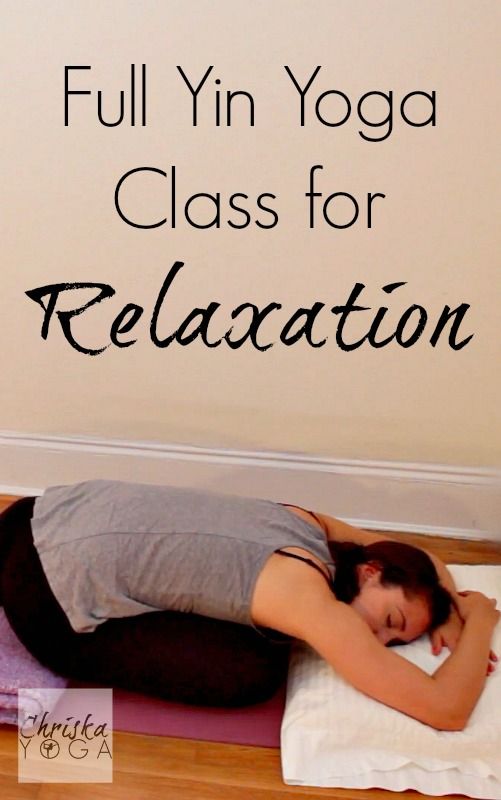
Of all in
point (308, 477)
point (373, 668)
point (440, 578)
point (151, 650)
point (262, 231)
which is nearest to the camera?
point (373, 668)

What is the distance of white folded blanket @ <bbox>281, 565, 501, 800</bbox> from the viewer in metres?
1.63

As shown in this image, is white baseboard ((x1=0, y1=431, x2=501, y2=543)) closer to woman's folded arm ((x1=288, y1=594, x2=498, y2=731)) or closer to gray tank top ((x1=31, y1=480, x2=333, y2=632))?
gray tank top ((x1=31, y1=480, x2=333, y2=632))

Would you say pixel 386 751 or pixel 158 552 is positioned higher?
pixel 158 552

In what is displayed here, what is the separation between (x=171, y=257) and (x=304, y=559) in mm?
944

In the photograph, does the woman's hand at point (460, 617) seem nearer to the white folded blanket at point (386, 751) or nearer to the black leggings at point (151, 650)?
the white folded blanket at point (386, 751)

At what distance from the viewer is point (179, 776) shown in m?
1.65

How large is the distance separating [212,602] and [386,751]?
1.36ft

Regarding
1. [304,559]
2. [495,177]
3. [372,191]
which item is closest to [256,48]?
[372,191]

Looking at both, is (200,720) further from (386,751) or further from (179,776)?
(386,751)

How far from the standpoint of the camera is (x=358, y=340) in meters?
2.30

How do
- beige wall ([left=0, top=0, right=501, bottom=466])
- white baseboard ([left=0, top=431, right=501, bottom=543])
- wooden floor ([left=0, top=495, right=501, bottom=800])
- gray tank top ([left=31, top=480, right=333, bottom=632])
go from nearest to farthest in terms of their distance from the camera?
wooden floor ([left=0, top=495, right=501, bottom=800])
gray tank top ([left=31, top=480, right=333, bottom=632])
beige wall ([left=0, top=0, right=501, bottom=466])
white baseboard ([left=0, top=431, right=501, bottom=543])

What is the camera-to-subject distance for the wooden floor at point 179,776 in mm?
1610
